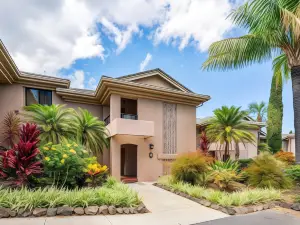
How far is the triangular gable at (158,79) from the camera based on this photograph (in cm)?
1581

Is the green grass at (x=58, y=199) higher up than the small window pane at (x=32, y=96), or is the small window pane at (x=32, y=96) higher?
the small window pane at (x=32, y=96)

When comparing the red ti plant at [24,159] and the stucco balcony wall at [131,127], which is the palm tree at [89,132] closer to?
the stucco balcony wall at [131,127]

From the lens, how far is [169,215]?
6.46 meters

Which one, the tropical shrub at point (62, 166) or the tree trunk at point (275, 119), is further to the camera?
the tree trunk at point (275, 119)

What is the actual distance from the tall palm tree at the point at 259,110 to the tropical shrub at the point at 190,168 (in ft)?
93.4

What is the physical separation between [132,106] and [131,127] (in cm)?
465

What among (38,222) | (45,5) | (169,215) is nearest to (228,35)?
(45,5)

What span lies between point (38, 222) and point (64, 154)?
10.1 feet

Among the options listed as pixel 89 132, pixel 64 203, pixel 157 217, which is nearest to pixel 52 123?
pixel 89 132

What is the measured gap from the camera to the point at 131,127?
43.1 feet

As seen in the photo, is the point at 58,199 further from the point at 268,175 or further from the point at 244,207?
the point at 268,175

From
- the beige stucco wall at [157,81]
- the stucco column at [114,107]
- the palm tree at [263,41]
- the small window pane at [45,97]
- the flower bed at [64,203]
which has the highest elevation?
the palm tree at [263,41]

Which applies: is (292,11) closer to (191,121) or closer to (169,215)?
(191,121)

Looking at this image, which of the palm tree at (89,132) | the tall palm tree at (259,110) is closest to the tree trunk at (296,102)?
the palm tree at (89,132)
